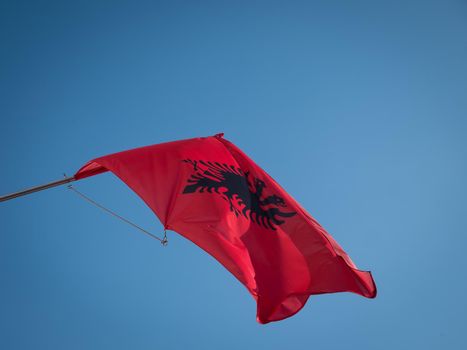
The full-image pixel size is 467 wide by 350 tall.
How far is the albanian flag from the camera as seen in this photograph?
18.3 feet

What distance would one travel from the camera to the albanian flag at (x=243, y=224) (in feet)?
18.3

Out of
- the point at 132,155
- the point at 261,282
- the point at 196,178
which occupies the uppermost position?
the point at 132,155

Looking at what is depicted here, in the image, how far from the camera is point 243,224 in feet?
20.5

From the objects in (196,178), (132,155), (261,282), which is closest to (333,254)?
(261,282)

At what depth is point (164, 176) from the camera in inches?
244

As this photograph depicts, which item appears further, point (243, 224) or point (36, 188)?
point (36, 188)

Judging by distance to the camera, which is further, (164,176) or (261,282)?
(164,176)

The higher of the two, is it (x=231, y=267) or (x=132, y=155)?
(x=132, y=155)

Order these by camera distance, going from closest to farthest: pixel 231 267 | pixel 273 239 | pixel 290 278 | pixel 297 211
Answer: pixel 231 267
pixel 290 278
pixel 273 239
pixel 297 211

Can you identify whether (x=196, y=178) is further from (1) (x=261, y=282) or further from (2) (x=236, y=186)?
(1) (x=261, y=282)

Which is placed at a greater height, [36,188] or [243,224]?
[36,188]

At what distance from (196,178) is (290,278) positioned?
→ 1.95 m

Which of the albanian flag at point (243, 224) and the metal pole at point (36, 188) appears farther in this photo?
the metal pole at point (36, 188)

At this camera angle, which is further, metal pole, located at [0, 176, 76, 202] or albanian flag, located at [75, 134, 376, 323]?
metal pole, located at [0, 176, 76, 202]
